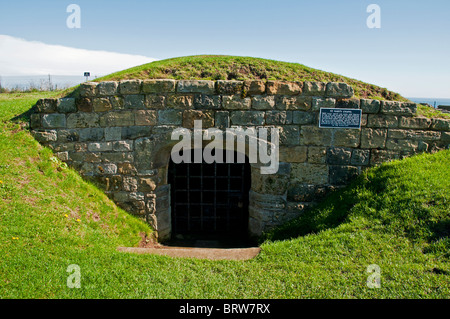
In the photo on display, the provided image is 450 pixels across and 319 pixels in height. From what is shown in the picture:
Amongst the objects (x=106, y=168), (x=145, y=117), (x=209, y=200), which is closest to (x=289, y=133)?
(x=209, y=200)

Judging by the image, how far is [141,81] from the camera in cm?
537

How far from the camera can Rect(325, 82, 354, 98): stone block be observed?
532 centimetres

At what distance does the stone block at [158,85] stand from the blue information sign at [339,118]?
269 cm

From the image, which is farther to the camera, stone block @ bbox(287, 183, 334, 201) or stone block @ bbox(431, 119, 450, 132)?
stone block @ bbox(287, 183, 334, 201)

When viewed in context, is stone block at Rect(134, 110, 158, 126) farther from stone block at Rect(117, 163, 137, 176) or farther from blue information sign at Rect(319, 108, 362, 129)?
blue information sign at Rect(319, 108, 362, 129)

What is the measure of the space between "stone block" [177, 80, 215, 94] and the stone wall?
0.02 m

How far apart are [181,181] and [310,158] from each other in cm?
269

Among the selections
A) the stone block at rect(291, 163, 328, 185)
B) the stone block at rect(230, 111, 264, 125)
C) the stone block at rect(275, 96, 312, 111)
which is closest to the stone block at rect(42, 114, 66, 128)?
the stone block at rect(230, 111, 264, 125)

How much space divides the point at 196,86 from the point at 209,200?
2450 mm

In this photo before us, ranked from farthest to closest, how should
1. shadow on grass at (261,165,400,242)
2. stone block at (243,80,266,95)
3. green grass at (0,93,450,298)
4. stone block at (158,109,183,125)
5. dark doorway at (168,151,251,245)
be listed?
dark doorway at (168,151,251,245), stone block at (158,109,183,125), stone block at (243,80,266,95), shadow on grass at (261,165,400,242), green grass at (0,93,450,298)

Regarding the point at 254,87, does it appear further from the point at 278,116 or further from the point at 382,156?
the point at 382,156
